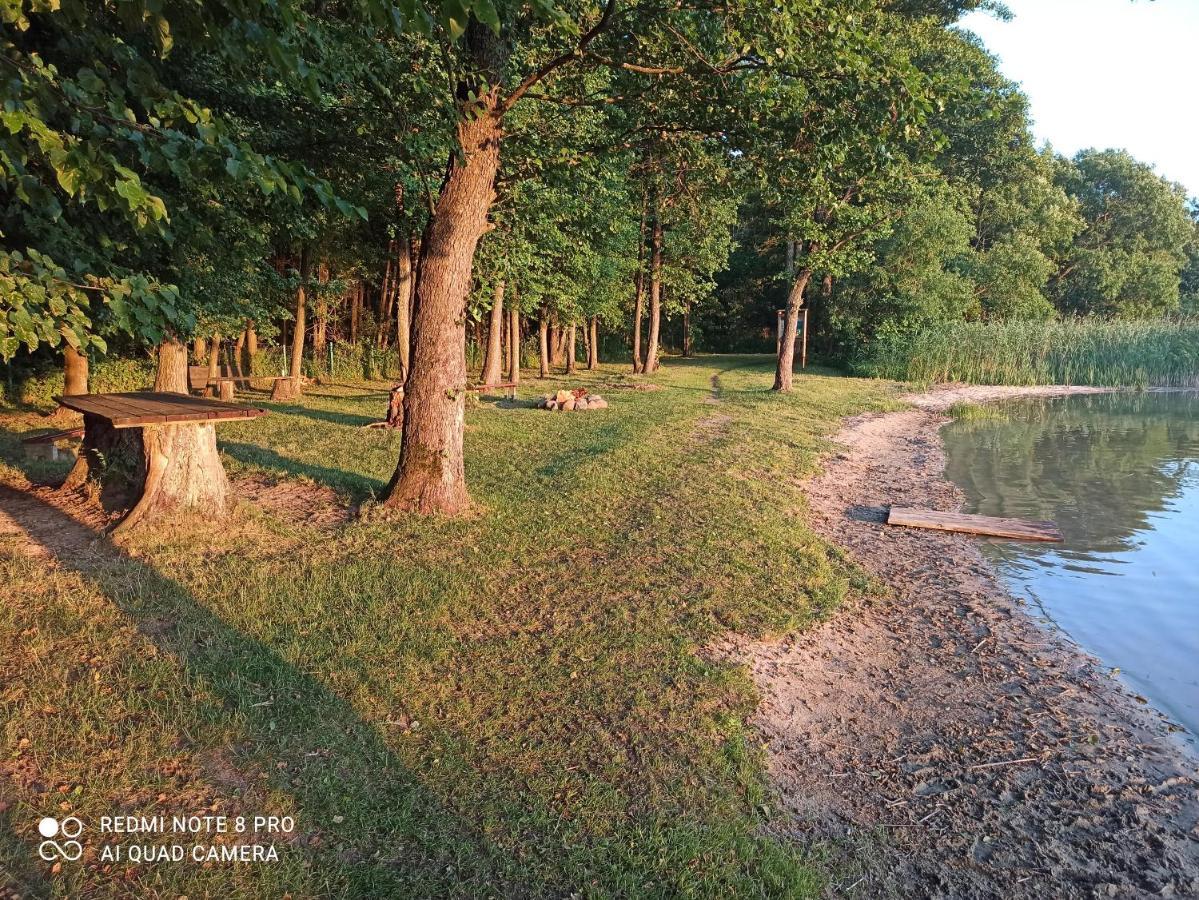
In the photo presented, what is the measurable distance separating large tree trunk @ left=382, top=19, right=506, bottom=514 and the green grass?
2618 cm

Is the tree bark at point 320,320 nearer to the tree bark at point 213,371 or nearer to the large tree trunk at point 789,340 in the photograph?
the tree bark at point 213,371

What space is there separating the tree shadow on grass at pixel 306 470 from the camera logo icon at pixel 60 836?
197 inches

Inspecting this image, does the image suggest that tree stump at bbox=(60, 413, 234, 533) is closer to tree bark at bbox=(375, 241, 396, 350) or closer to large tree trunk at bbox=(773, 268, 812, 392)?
large tree trunk at bbox=(773, 268, 812, 392)

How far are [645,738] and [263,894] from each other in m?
1.81

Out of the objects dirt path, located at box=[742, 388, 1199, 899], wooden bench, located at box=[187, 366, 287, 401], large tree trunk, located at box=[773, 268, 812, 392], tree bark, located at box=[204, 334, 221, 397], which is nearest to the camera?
dirt path, located at box=[742, 388, 1199, 899]

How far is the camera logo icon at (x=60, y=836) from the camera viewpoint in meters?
2.66

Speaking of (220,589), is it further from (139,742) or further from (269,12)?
(269,12)

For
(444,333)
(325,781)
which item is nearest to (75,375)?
(444,333)

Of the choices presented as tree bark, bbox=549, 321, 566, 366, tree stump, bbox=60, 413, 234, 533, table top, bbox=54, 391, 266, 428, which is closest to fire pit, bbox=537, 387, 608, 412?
table top, bbox=54, 391, 266, 428

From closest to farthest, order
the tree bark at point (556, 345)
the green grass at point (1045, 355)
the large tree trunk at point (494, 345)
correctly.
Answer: the large tree trunk at point (494, 345) → the green grass at point (1045, 355) → the tree bark at point (556, 345)

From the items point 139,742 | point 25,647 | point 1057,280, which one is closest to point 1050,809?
point 139,742

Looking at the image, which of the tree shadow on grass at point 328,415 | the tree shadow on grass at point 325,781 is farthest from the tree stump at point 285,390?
the tree shadow on grass at point 325,781

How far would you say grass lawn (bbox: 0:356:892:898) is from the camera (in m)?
2.87

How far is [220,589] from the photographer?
5160 mm
